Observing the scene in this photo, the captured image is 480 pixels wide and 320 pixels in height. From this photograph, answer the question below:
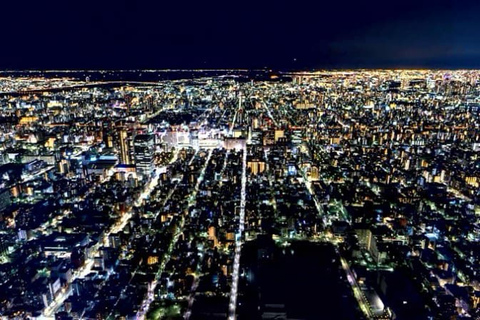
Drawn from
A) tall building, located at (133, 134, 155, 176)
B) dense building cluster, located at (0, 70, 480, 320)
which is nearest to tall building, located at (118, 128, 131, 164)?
dense building cluster, located at (0, 70, 480, 320)

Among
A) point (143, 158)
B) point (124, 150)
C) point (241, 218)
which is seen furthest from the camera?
point (124, 150)

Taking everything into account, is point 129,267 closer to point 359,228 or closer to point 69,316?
point 69,316

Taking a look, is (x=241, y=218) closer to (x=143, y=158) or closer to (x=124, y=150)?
(x=143, y=158)

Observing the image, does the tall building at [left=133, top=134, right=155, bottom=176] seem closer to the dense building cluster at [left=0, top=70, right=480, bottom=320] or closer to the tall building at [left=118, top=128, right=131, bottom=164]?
the dense building cluster at [left=0, top=70, right=480, bottom=320]

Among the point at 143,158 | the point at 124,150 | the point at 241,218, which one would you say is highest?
the point at 124,150

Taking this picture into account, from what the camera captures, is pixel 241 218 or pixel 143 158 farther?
pixel 143 158

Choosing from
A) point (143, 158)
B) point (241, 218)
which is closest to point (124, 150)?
point (143, 158)

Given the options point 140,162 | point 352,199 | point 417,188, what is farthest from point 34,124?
point 417,188

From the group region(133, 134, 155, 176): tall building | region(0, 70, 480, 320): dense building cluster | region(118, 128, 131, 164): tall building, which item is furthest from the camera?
region(118, 128, 131, 164): tall building

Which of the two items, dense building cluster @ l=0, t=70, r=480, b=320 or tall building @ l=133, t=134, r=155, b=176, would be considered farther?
tall building @ l=133, t=134, r=155, b=176
